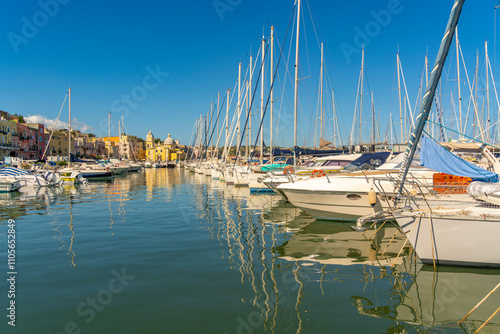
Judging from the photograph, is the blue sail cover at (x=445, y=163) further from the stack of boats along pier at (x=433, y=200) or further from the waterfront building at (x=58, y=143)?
the waterfront building at (x=58, y=143)

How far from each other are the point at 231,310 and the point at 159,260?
3424 mm

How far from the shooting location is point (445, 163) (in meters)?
10.4

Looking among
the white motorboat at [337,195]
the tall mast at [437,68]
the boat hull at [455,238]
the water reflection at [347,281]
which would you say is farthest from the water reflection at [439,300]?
the white motorboat at [337,195]

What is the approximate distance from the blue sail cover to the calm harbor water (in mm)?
2574

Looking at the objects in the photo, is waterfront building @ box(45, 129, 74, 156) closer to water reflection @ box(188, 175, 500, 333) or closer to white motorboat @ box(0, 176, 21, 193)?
white motorboat @ box(0, 176, 21, 193)

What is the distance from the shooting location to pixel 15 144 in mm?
69625

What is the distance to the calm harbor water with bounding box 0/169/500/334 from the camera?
539cm


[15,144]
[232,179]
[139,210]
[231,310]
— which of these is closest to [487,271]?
[231,310]

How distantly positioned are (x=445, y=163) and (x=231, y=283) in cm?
765

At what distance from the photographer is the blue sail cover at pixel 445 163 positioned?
10312 millimetres

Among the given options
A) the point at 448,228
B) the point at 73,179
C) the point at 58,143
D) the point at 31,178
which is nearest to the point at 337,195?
the point at 448,228

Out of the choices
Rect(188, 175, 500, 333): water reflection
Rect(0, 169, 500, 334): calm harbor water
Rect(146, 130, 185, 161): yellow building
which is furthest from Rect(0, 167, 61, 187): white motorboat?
Rect(146, 130, 185, 161): yellow building

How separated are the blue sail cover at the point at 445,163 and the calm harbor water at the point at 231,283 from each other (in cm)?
257

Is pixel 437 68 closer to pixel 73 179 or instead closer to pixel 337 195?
pixel 337 195
